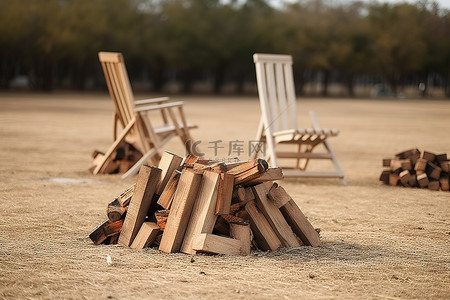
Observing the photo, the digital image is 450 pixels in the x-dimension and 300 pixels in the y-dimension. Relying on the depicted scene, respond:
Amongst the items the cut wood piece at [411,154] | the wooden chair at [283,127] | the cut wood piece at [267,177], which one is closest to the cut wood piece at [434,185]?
the cut wood piece at [411,154]

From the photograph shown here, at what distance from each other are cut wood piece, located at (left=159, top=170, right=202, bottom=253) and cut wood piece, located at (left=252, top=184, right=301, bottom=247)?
0.42 meters

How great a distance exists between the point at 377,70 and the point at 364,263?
5857 centimetres

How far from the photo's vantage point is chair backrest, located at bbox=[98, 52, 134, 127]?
7.75 metres

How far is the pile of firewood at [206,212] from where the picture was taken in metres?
4.11

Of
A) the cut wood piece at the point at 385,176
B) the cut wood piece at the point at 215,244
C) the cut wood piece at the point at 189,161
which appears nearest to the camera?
the cut wood piece at the point at 215,244

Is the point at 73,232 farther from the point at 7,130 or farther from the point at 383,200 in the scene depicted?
the point at 7,130

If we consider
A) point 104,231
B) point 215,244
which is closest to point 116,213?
point 104,231

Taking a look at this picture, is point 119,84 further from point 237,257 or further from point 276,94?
point 237,257

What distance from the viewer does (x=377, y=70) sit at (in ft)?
199

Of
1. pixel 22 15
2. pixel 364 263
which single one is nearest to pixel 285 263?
pixel 364 263

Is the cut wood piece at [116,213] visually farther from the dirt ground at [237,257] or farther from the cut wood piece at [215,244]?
the cut wood piece at [215,244]

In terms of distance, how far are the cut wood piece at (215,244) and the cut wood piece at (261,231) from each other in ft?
0.62

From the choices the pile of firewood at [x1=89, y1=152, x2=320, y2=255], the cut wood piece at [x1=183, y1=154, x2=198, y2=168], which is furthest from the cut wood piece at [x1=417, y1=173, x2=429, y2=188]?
the cut wood piece at [x1=183, y1=154, x2=198, y2=168]

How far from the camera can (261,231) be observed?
4258 mm
